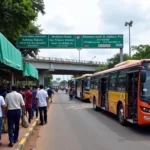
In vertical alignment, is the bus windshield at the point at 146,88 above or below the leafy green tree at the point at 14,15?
below

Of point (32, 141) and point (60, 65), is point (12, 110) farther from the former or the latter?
point (60, 65)

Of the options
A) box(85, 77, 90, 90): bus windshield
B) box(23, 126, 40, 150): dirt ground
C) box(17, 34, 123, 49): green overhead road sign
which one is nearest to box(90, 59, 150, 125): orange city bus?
box(23, 126, 40, 150): dirt ground

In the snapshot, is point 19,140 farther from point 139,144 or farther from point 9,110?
point 139,144

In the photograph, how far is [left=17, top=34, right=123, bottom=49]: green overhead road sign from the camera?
107 feet

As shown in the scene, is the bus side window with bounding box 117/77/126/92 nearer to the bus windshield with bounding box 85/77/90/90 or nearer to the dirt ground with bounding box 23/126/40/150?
the dirt ground with bounding box 23/126/40/150

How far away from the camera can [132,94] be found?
12.1 meters

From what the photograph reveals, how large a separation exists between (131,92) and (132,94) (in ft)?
0.73

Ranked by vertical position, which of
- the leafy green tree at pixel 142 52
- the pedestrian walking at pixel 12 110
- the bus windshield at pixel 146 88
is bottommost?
the pedestrian walking at pixel 12 110

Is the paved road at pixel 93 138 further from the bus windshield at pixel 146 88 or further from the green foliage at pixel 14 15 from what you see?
the green foliage at pixel 14 15

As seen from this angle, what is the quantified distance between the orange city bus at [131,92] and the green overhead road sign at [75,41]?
16507 millimetres

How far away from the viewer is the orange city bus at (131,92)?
35.4 ft

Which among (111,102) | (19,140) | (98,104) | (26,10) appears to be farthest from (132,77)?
(26,10)

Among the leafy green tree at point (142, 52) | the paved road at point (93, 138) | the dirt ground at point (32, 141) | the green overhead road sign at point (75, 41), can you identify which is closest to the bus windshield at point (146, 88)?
the paved road at point (93, 138)

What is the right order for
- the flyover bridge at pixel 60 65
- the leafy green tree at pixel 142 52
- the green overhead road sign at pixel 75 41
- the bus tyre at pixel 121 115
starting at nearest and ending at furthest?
the bus tyre at pixel 121 115 → the green overhead road sign at pixel 75 41 → the leafy green tree at pixel 142 52 → the flyover bridge at pixel 60 65
